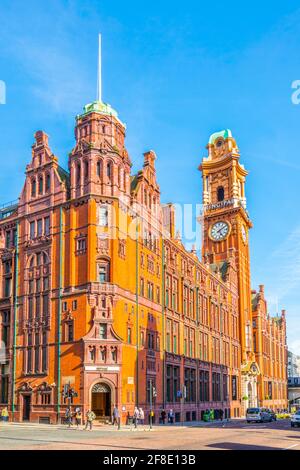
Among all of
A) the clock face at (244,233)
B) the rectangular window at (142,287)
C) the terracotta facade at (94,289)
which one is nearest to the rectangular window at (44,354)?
the terracotta facade at (94,289)

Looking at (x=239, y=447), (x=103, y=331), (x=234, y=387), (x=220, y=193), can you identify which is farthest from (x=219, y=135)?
(x=239, y=447)

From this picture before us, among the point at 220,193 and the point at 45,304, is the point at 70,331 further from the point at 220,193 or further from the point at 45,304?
the point at 220,193

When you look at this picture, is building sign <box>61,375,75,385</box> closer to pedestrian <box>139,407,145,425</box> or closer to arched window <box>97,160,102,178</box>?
pedestrian <box>139,407,145,425</box>

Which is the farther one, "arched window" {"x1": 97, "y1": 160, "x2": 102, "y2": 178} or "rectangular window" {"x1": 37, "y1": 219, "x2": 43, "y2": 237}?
"rectangular window" {"x1": 37, "y1": 219, "x2": 43, "y2": 237}

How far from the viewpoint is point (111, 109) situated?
6825cm

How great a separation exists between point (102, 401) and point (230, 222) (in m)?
66.9

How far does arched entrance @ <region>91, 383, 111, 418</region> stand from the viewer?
5884 cm

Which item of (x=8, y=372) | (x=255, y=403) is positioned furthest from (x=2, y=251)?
(x=255, y=403)

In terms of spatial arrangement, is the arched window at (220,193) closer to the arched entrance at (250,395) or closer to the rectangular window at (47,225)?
the arched entrance at (250,395)

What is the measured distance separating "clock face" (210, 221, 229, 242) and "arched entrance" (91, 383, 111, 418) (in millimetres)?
65440

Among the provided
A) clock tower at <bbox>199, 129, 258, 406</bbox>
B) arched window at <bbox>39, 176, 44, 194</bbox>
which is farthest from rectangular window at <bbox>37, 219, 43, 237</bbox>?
clock tower at <bbox>199, 129, 258, 406</bbox>

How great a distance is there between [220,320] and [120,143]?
4315cm

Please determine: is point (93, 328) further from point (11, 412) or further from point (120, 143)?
point (120, 143)

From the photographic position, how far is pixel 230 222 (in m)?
121
